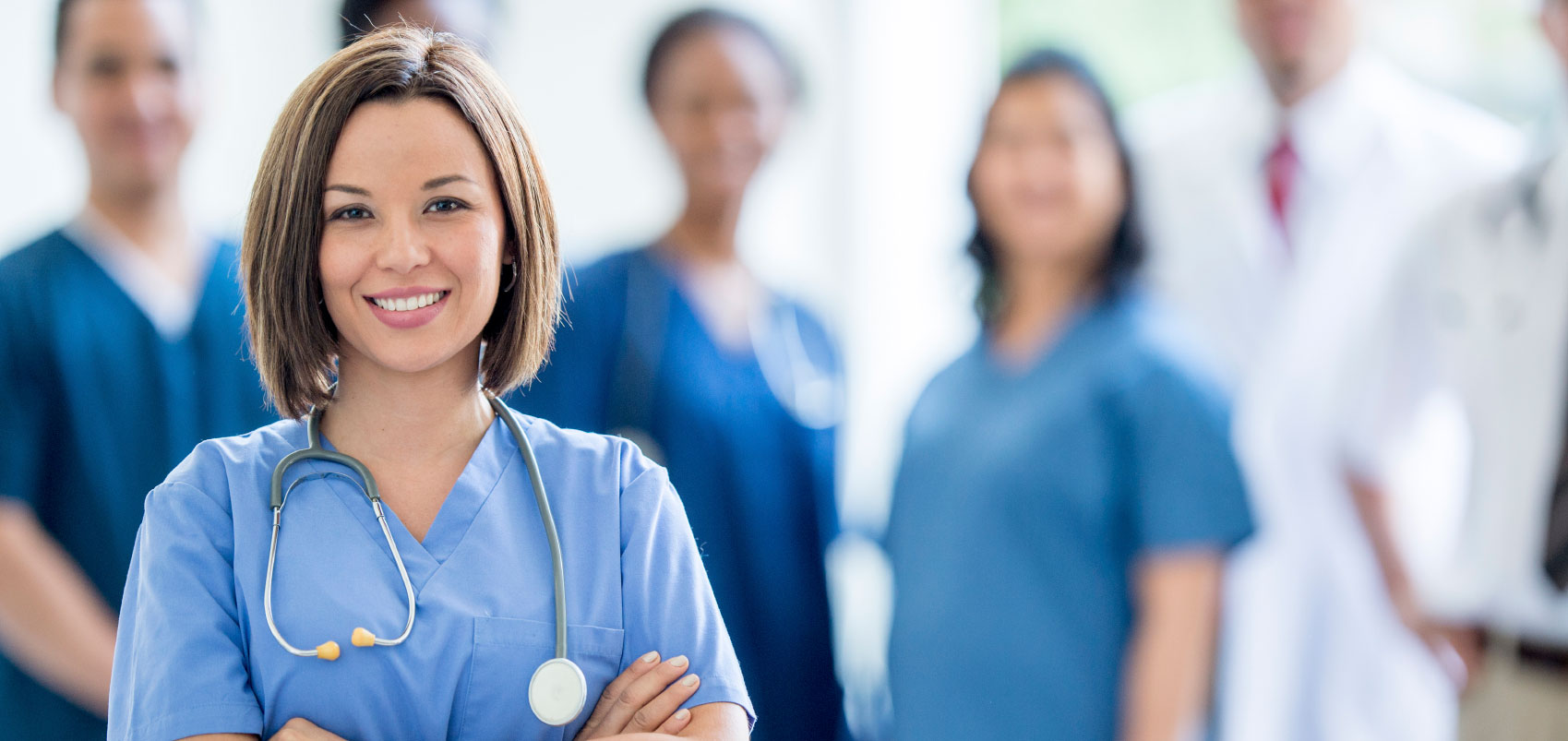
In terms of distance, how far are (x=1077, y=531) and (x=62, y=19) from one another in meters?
1.14

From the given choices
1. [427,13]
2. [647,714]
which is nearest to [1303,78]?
[427,13]

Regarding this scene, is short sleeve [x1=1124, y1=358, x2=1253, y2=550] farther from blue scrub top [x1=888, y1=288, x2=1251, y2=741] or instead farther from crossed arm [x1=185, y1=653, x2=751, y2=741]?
→ crossed arm [x1=185, y1=653, x2=751, y2=741]

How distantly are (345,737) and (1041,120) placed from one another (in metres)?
1.31

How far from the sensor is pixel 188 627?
56cm

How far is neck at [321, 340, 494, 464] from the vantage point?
56cm

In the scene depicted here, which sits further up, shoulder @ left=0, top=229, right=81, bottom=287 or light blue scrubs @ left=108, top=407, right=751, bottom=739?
shoulder @ left=0, top=229, right=81, bottom=287

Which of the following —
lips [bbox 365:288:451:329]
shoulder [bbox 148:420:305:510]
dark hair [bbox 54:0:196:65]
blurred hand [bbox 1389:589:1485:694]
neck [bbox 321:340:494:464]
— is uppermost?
dark hair [bbox 54:0:196:65]

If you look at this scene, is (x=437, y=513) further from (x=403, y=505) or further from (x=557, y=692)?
(x=557, y=692)

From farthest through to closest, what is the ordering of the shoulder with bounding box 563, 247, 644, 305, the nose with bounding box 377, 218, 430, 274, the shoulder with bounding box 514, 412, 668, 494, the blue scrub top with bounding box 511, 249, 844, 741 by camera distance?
the shoulder with bounding box 563, 247, 644, 305
the blue scrub top with bounding box 511, 249, 844, 741
the shoulder with bounding box 514, 412, 668, 494
the nose with bounding box 377, 218, 430, 274

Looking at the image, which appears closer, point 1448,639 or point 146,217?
point 146,217

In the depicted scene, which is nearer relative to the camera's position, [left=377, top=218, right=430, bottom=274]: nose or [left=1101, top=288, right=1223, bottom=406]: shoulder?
[left=377, top=218, right=430, bottom=274]: nose

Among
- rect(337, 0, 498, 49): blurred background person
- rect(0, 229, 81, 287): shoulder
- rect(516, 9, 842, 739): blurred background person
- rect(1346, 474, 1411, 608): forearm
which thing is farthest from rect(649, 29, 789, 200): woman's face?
rect(1346, 474, 1411, 608): forearm

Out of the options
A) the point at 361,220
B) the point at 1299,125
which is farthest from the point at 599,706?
the point at 1299,125

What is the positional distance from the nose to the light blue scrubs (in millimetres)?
113
